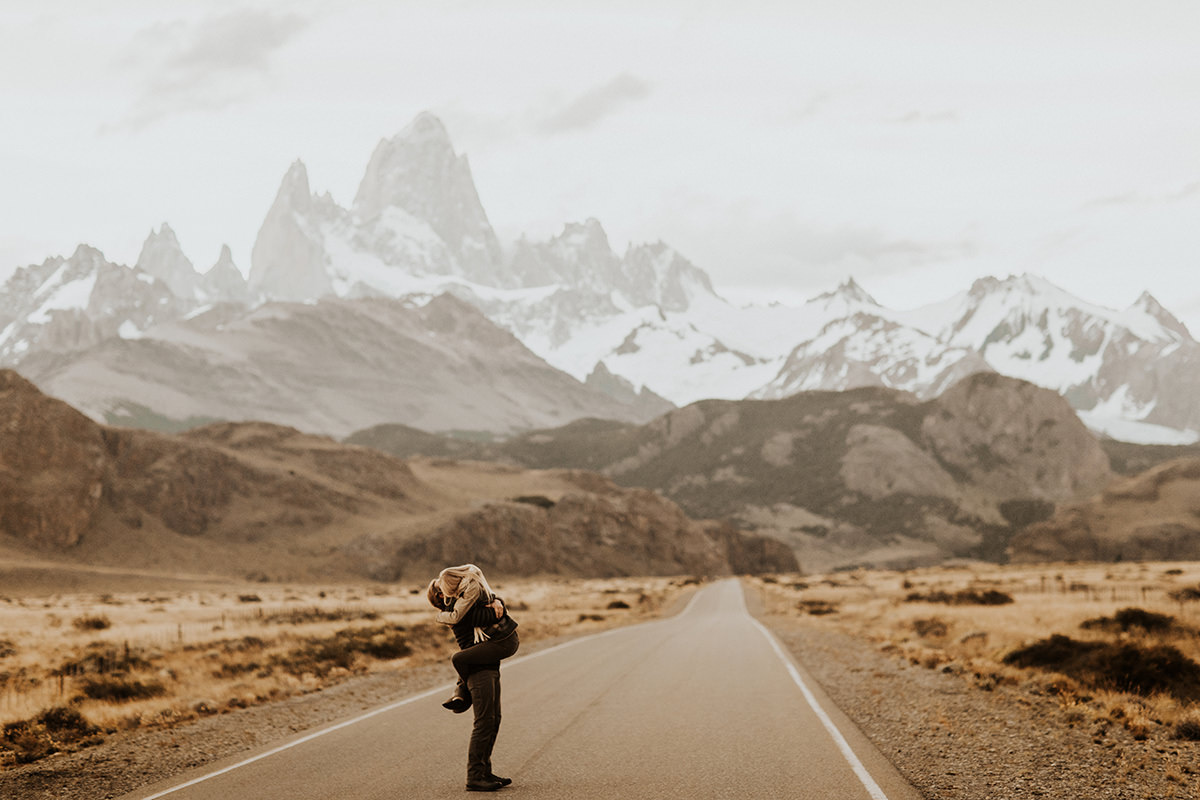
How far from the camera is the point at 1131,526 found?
158875 mm

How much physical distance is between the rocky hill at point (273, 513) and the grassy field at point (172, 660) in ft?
197

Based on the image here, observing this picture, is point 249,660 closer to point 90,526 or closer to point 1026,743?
point 1026,743

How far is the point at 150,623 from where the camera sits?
38.9 metres

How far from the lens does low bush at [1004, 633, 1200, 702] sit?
1548cm

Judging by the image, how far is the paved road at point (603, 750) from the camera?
9914mm

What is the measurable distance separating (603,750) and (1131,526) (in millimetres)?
168385

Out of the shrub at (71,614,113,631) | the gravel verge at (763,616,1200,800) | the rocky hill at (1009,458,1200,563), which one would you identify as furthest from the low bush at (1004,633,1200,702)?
the rocky hill at (1009,458,1200,563)

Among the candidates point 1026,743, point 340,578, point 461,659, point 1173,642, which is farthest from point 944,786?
point 340,578

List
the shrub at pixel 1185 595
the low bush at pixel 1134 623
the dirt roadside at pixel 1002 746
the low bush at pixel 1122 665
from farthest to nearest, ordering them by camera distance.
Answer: the shrub at pixel 1185 595 → the low bush at pixel 1134 623 → the low bush at pixel 1122 665 → the dirt roadside at pixel 1002 746

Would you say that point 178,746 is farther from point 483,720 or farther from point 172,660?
point 172,660

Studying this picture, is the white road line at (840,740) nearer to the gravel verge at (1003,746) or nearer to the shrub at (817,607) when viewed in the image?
the gravel verge at (1003,746)

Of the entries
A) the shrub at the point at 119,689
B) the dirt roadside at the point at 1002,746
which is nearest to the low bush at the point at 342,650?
the shrub at the point at 119,689

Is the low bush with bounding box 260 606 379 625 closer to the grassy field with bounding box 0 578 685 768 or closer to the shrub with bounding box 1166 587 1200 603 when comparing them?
the grassy field with bounding box 0 578 685 768

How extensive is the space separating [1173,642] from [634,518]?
127804 mm
